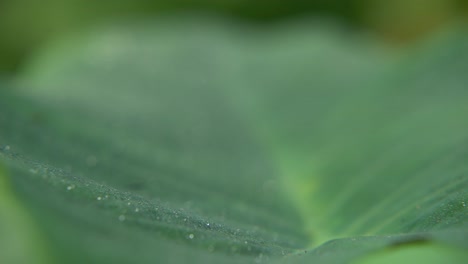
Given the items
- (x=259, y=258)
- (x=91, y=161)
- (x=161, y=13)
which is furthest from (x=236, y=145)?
(x=161, y=13)

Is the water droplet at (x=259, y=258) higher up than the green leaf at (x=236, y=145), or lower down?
lower down

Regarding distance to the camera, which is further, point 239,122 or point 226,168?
point 239,122

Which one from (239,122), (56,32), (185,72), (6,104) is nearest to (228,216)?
(6,104)

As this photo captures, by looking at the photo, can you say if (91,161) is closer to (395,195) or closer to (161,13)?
(395,195)

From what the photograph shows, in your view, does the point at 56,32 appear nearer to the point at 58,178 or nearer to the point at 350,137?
the point at 350,137

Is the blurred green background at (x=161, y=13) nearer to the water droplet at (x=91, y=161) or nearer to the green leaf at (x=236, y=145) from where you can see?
the green leaf at (x=236, y=145)

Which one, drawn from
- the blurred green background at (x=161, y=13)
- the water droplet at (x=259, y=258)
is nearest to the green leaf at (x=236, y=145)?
the water droplet at (x=259, y=258)
